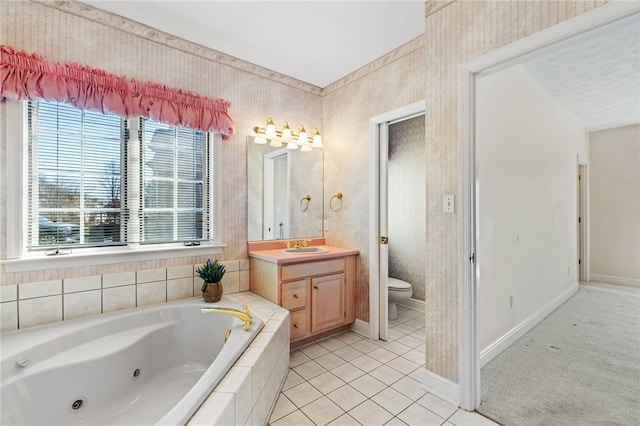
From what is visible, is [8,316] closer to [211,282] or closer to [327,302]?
[211,282]

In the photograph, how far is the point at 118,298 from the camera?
2.02m

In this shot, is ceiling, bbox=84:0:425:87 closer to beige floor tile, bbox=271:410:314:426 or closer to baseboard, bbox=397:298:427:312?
beige floor tile, bbox=271:410:314:426

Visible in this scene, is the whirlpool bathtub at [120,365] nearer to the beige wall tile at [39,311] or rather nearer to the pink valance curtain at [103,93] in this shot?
the beige wall tile at [39,311]

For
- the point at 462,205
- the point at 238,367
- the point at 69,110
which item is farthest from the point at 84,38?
the point at 462,205

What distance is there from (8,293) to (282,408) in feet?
5.75

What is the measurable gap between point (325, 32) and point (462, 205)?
1.66 m

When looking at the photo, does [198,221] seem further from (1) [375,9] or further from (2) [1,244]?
(1) [375,9]

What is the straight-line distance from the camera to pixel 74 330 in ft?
5.57

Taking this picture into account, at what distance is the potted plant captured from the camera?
222 centimetres

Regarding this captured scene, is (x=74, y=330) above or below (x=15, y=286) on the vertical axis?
below

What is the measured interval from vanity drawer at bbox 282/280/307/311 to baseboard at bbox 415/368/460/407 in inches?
40.6

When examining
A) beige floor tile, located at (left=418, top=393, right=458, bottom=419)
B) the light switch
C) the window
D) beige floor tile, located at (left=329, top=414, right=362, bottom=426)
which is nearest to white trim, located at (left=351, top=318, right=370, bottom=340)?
beige floor tile, located at (left=418, top=393, right=458, bottom=419)

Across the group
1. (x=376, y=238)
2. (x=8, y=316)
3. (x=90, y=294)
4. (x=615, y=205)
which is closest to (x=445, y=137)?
(x=376, y=238)

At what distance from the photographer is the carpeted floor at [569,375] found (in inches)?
65.7
